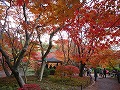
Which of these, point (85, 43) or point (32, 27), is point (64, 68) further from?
point (32, 27)

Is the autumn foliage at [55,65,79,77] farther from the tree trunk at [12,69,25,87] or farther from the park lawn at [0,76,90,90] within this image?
the tree trunk at [12,69,25,87]

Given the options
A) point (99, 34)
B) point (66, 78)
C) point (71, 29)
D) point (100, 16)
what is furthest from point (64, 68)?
point (100, 16)

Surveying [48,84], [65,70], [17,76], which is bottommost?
[48,84]

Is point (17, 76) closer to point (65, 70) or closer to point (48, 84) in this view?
point (48, 84)

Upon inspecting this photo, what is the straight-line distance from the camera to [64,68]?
18734mm

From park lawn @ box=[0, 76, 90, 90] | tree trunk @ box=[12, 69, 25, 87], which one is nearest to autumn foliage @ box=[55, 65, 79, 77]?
park lawn @ box=[0, 76, 90, 90]

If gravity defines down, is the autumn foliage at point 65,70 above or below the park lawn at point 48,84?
above

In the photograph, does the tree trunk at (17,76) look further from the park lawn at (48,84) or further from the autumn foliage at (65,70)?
the autumn foliage at (65,70)

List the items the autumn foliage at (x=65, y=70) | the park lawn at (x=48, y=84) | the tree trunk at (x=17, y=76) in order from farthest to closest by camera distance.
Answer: the autumn foliage at (x=65, y=70)
the park lawn at (x=48, y=84)
the tree trunk at (x=17, y=76)

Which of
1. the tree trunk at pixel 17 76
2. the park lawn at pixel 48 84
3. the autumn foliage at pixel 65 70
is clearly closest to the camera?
the tree trunk at pixel 17 76

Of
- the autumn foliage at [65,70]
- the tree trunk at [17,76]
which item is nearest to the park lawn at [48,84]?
the autumn foliage at [65,70]

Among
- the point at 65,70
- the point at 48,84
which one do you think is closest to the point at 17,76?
the point at 48,84

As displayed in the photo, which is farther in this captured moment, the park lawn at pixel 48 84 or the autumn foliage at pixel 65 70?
the autumn foliage at pixel 65 70

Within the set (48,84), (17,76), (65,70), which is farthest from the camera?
(65,70)
